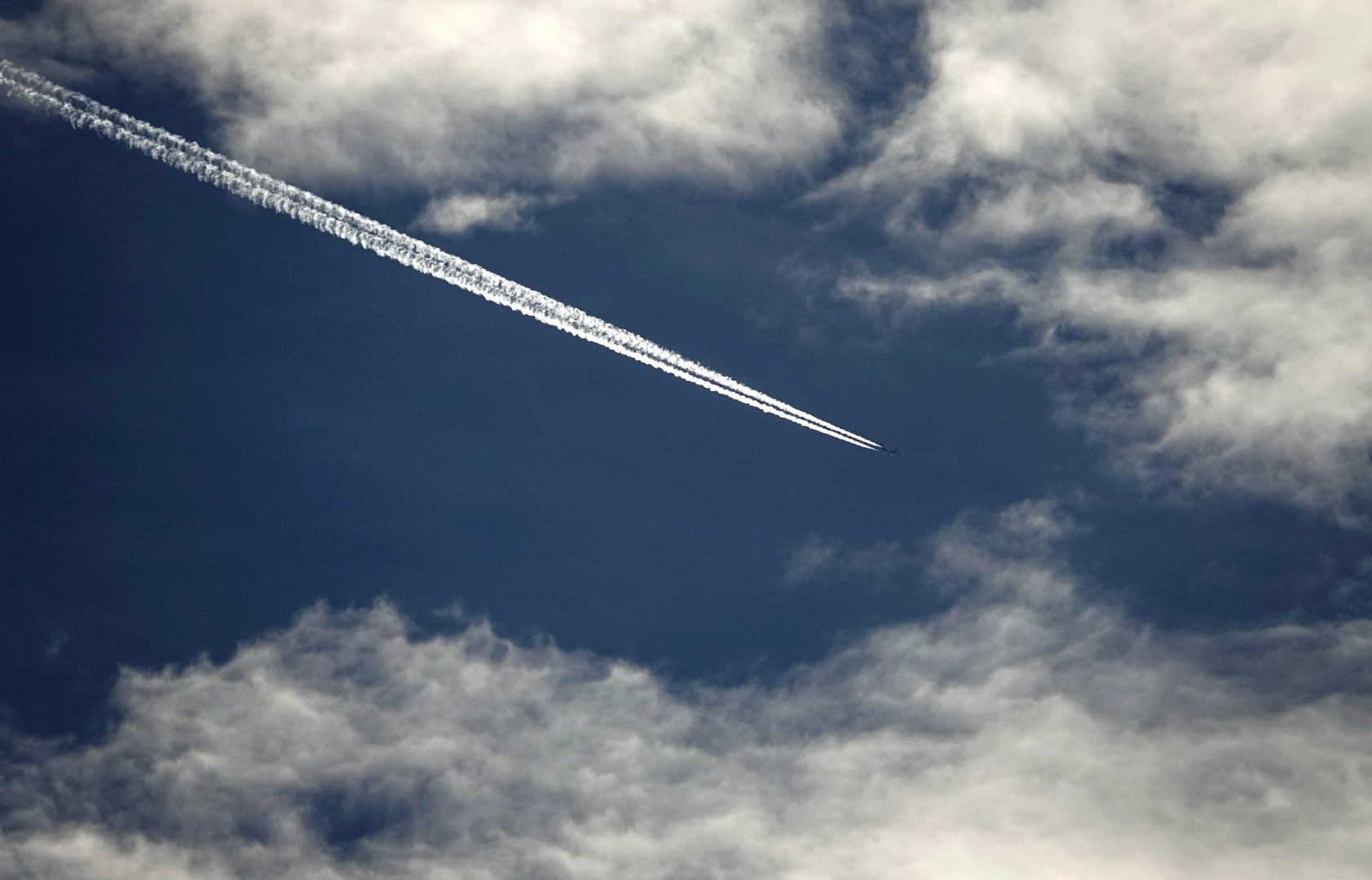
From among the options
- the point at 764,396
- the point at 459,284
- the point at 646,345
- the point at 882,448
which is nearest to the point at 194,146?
the point at 459,284

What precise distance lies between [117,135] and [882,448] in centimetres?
7198

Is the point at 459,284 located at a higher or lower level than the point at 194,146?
lower

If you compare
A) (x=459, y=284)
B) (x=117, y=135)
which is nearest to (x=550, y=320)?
(x=459, y=284)

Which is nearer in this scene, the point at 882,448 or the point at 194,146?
the point at 194,146

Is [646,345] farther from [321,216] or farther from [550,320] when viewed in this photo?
[321,216]

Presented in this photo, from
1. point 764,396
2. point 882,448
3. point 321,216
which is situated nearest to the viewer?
point 321,216

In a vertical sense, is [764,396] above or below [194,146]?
below

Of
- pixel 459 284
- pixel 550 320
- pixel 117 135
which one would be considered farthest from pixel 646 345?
pixel 117 135

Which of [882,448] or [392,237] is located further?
[882,448]

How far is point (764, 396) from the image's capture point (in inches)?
4033

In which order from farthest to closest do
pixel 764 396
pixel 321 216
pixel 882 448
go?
pixel 882 448, pixel 764 396, pixel 321 216

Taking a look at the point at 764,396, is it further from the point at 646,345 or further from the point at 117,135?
the point at 117,135

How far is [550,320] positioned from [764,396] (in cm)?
2085

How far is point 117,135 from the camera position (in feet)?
301
